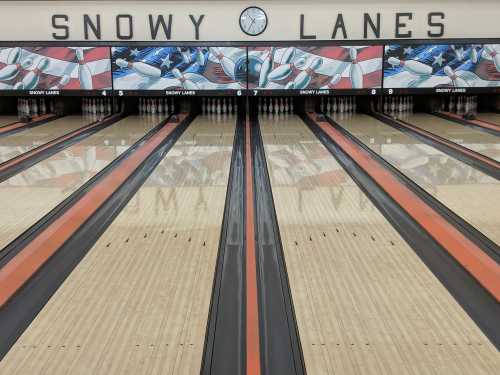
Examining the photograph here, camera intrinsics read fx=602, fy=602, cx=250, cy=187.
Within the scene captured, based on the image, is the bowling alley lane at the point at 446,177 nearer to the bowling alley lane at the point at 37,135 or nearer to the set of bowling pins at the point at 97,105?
the bowling alley lane at the point at 37,135

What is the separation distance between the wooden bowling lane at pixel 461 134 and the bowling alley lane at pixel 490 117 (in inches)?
23.4

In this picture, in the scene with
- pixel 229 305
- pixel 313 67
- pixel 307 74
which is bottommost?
pixel 229 305

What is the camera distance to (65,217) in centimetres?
390

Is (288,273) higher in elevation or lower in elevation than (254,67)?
lower

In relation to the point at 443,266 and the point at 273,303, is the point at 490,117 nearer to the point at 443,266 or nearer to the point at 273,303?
the point at 443,266

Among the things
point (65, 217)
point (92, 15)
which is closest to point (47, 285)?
point (65, 217)

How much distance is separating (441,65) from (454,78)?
28 centimetres

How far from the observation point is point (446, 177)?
499 cm

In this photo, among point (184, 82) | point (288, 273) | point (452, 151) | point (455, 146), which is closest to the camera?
point (288, 273)

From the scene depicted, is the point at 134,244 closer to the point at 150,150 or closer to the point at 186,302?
the point at 186,302

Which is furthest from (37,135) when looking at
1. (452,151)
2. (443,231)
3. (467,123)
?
(467,123)

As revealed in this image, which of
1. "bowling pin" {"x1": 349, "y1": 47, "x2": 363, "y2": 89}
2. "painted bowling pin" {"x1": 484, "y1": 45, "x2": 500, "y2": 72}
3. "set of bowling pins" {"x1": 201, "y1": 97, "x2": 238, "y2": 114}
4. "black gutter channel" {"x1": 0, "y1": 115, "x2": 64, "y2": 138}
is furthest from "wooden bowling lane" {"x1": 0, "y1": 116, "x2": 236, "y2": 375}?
"painted bowling pin" {"x1": 484, "y1": 45, "x2": 500, "y2": 72}

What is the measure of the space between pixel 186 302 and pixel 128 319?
0.28 m

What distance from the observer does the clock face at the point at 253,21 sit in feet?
31.8
